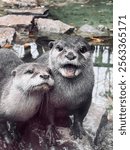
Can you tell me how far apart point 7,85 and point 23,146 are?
0.22 metres

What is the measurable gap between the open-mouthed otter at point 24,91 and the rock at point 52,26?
1.30ft

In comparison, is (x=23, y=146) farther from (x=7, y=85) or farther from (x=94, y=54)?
(x=94, y=54)

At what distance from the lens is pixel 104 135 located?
6.63 feet

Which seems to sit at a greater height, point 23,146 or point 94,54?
point 94,54

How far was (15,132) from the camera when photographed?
6.22 ft

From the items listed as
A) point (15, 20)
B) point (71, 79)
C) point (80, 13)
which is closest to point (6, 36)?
point (15, 20)

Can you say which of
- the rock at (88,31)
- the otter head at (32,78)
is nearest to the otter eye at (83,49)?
the otter head at (32,78)

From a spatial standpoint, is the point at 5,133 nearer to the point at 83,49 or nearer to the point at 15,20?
the point at 83,49

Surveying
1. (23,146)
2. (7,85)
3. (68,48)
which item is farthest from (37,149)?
(68,48)

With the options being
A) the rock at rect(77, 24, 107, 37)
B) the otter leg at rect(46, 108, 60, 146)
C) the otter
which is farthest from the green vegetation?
the otter leg at rect(46, 108, 60, 146)

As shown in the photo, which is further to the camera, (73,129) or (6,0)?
(6,0)

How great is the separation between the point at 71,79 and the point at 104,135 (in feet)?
0.97

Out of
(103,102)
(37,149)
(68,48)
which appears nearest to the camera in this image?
(68,48)

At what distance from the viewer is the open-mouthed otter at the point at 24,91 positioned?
1.71 metres
